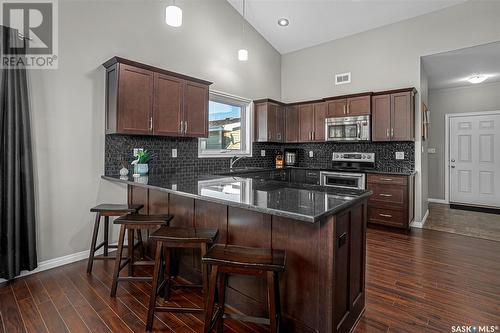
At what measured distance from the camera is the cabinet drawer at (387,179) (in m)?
3.92

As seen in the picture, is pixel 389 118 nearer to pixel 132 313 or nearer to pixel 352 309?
pixel 352 309

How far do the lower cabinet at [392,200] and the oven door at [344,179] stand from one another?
125mm

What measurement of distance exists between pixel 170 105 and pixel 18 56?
151cm

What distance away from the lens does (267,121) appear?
5.07 metres

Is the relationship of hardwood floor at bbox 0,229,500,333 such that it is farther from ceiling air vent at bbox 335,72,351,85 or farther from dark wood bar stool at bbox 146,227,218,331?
ceiling air vent at bbox 335,72,351,85

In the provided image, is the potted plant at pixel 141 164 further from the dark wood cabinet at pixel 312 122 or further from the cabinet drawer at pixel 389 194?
the cabinet drawer at pixel 389 194

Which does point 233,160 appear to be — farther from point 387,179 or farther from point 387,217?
point 387,217

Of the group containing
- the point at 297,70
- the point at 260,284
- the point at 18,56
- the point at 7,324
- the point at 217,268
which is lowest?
the point at 7,324

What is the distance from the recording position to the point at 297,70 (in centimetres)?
576

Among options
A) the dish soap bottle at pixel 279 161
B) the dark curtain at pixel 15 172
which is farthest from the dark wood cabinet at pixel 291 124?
the dark curtain at pixel 15 172

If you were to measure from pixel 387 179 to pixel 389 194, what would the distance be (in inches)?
9.5

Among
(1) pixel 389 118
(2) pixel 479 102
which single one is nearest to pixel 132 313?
(1) pixel 389 118

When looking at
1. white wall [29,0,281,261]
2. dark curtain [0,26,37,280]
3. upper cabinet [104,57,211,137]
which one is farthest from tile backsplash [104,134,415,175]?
dark curtain [0,26,37,280]

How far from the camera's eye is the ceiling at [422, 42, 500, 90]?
397cm
